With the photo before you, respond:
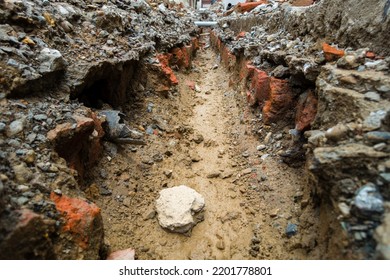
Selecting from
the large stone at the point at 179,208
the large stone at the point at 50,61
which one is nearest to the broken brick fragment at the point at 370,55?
the large stone at the point at 179,208

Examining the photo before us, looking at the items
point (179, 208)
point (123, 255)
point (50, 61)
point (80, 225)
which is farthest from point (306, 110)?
point (50, 61)

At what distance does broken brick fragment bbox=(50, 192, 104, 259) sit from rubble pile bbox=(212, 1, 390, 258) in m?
1.88

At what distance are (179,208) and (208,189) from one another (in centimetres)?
63

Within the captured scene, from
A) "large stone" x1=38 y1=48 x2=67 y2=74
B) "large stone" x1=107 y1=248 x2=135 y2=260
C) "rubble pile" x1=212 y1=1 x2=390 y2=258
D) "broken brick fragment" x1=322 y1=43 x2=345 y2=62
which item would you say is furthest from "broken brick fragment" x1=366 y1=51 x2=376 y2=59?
"large stone" x1=38 y1=48 x2=67 y2=74

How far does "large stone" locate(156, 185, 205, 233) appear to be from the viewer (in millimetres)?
2871

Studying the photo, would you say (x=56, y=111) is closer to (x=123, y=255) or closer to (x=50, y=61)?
(x=50, y=61)

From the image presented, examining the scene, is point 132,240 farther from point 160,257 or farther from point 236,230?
point 236,230

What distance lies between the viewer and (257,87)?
437 cm

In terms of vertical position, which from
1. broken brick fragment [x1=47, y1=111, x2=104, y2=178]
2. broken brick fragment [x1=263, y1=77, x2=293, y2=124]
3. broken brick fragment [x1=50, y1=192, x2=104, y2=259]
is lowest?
broken brick fragment [x1=50, y1=192, x2=104, y2=259]

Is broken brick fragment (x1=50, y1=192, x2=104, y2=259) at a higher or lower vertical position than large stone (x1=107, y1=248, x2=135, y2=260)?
higher

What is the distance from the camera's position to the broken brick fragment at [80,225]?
6.78 ft

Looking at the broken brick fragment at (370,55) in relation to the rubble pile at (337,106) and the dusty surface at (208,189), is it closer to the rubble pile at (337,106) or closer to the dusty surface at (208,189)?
the rubble pile at (337,106)

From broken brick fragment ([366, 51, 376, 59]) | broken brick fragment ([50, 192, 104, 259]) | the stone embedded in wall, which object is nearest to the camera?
broken brick fragment ([50, 192, 104, 259])

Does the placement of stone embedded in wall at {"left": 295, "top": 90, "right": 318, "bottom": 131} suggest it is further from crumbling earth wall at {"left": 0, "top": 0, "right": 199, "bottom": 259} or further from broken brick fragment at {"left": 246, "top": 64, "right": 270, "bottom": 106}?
crumbling earth wall at {"left": 0, "top": 0, "right": 199, "bottom": 259}
